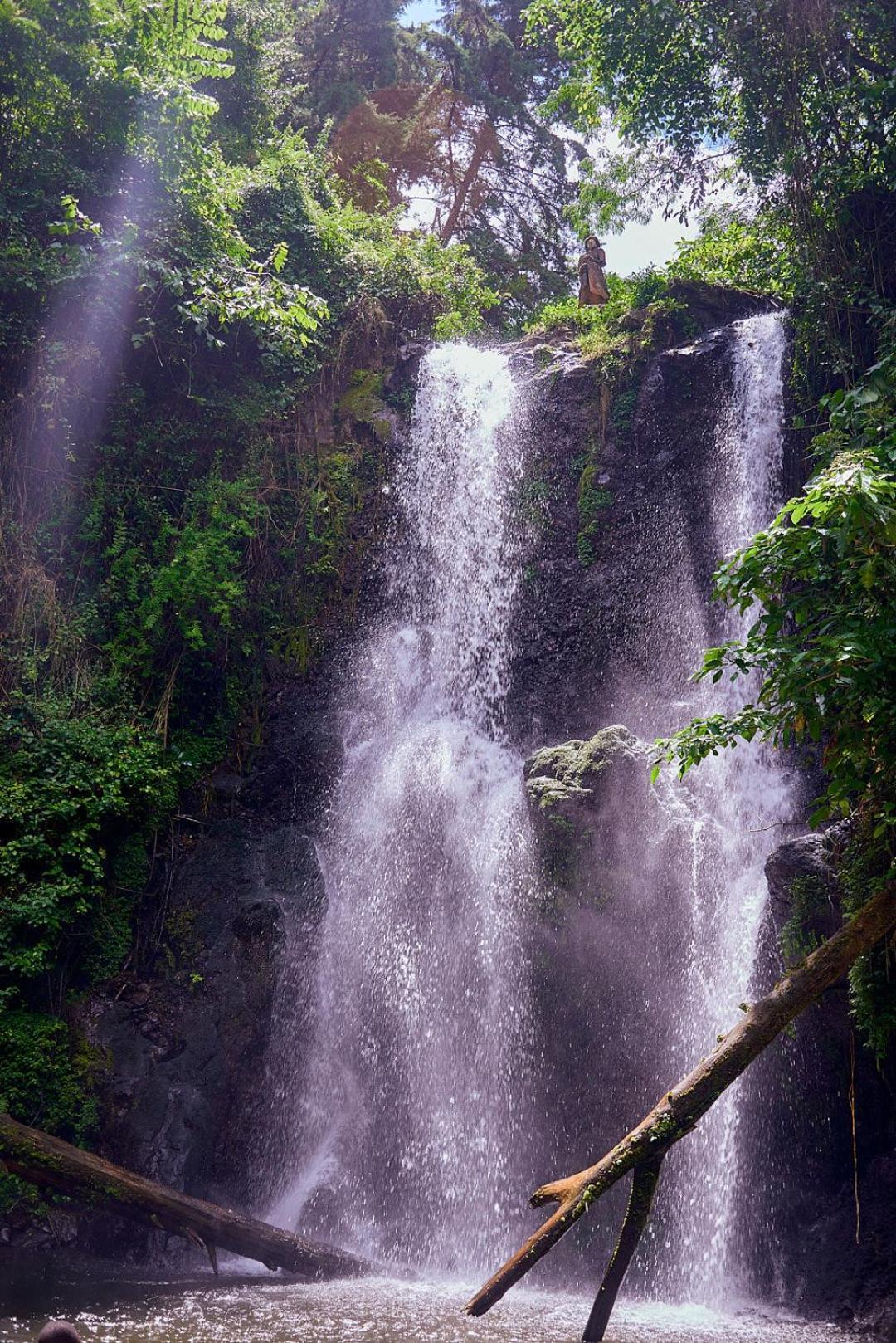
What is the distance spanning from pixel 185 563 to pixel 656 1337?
8.84m

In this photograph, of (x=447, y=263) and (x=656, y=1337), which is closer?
(x=656, y=1337)

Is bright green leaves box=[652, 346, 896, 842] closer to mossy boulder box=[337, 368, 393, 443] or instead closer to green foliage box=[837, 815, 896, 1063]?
green foliage box=[837, 815, 896, 1063]

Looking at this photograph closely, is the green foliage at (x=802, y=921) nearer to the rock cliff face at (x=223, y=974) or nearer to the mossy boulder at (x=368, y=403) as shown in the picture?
the rock cliff face at (x=223, y=974)

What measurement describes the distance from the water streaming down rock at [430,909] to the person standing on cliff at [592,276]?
11.1 feet

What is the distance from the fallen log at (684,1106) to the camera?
16.3ft

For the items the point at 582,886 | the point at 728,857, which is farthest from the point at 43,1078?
the point at 728,857

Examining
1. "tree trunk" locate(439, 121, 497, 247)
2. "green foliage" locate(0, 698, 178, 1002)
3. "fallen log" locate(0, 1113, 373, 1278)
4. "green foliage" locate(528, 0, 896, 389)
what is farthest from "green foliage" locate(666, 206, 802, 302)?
"fallen log" locate(0, 1113, 373, 1278)

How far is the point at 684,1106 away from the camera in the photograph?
5.25 metres

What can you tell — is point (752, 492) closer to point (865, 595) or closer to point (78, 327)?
point (865, 595)

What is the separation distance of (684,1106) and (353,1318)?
2886 millimetres

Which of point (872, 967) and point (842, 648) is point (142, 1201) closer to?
point (872, 967)

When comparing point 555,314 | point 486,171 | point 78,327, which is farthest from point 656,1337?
point 486,171

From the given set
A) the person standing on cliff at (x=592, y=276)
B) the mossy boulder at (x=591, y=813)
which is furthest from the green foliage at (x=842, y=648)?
the person standing on cliff at (x=592, y=276)

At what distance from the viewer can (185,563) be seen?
11.7 m
